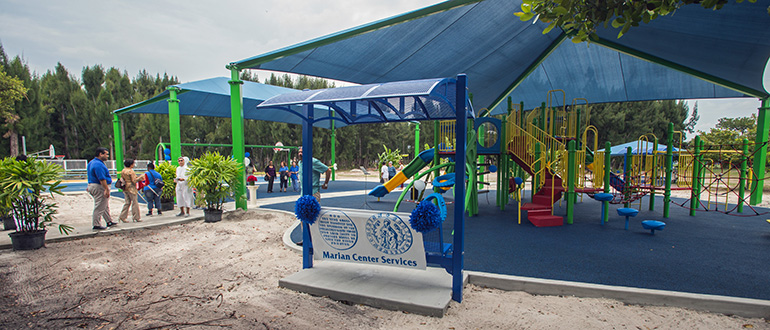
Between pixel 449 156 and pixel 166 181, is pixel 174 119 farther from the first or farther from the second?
pixel 449 156

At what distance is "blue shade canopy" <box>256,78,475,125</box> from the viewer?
3.54 metres

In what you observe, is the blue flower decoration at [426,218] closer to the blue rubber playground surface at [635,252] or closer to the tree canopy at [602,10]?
the blue rubber playground surface at [635,252]

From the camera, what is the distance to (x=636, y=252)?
5613 millimetres

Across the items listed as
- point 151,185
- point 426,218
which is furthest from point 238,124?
point 426,218

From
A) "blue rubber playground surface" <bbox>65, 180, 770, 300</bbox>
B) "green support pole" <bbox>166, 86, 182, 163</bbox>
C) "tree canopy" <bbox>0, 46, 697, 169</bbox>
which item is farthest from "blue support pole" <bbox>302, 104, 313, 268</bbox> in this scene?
"tree canopy" <bbox>0, 46, 697, 169</bbox>

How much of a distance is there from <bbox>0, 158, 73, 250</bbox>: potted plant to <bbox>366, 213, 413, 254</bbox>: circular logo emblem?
16.7 ft

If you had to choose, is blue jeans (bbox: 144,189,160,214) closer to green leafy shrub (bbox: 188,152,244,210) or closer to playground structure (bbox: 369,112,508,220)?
green leafy shrub (bbox: 188,152,244,210)

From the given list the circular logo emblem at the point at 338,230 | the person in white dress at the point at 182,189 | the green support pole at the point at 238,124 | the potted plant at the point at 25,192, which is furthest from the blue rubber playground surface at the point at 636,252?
the potted plant at the point at 25,192

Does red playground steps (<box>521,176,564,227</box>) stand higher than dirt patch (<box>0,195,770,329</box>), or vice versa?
red playground steps (<box>521,176,564,227</box>)

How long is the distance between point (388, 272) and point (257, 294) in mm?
1573

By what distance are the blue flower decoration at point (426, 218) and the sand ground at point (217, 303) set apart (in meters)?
0.86

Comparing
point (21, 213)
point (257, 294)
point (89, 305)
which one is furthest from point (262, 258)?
point (21, 213)

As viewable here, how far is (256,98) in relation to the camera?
14641mm

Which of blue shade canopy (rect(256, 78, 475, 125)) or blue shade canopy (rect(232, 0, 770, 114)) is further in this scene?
blue shade canopy (rect(232, 0, 770, 114))
